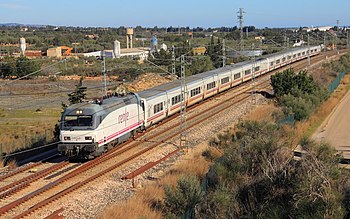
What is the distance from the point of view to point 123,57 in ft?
327

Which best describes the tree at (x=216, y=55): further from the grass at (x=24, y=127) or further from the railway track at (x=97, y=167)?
the railway track at (x=97, y=167)

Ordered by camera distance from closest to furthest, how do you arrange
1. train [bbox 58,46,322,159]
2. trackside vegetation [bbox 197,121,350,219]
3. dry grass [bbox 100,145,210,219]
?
trackside vegetation [bbox 197,121,350,219]
dry grass [bbox 100,145,210,219]
train [bbox 58,46,322,159]

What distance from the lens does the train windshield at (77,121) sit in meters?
22.6

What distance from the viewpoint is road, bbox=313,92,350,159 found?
102 feet

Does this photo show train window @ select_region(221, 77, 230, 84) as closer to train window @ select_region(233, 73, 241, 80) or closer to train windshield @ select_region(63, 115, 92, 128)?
train window @ select_region(233, 73, 241, 80)

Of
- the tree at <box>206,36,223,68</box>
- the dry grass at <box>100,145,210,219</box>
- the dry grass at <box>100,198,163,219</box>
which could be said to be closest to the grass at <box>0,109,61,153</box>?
the dry grass at <box>100,145,210,219</box>

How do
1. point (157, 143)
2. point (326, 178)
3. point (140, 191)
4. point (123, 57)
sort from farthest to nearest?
point (123, 57) → point (157, 143) → point (140, 191) → point (326, 178)

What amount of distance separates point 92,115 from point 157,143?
5.86 metres

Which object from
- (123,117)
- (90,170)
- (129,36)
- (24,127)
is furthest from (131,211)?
(129,36)

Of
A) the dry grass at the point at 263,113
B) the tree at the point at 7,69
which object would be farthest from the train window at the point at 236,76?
the tree at the point at 7,69

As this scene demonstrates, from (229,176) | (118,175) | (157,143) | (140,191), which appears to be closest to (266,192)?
(229,176)

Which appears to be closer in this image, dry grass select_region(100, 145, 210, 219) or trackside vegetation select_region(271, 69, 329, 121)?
dry grass select_region(100, 145, 210, 219)

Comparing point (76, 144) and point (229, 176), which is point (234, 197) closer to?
point (229, 176)

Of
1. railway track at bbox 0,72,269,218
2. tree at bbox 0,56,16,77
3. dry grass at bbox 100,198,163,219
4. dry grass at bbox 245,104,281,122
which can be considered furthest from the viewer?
tree at bbox 0,56,16,77
